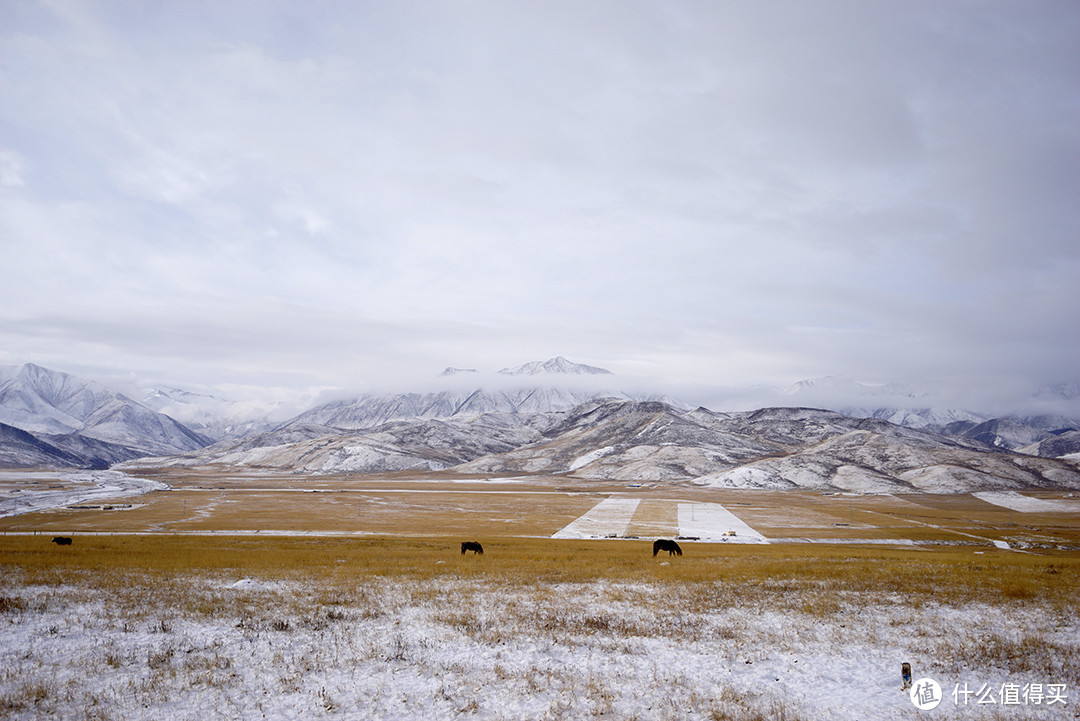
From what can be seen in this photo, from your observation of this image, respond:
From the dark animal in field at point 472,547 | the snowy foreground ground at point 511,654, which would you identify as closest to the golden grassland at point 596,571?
the snowy foreground ground at point 511,654

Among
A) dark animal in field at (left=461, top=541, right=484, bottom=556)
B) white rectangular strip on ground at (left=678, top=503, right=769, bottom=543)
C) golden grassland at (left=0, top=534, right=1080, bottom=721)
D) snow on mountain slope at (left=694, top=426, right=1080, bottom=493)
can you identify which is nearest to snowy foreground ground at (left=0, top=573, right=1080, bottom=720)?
golden grassland at (left=0, top=534, right=1080, bottom=721)

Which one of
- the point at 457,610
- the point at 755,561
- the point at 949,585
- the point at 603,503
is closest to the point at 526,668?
the point at 457,610

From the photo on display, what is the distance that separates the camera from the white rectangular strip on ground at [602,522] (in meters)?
66.1

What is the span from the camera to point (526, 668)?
1323 centimetres

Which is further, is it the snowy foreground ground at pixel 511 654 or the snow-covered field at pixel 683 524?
the snow-covered field at pixel 683 524

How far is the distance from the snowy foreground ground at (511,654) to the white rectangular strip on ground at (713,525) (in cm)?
4803

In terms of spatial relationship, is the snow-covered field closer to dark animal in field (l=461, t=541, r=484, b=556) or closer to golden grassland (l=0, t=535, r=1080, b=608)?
dark animal in field (l=461, t=541, r=484, b=556)

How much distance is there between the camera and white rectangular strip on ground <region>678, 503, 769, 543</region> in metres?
65.4

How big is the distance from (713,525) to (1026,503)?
103m

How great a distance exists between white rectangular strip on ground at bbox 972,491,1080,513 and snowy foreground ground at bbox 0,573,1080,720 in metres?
134

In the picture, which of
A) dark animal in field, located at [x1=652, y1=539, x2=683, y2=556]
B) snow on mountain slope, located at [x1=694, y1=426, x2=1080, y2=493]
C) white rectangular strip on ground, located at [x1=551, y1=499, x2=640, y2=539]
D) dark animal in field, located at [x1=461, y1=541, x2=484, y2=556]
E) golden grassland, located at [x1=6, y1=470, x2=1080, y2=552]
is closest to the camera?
dark animal in field, located at [x1=652, y1=539, x2=683, y2=556]

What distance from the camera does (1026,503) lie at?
128m

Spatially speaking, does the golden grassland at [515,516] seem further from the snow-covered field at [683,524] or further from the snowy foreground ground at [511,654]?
the snowy foreground ground at [511,654]

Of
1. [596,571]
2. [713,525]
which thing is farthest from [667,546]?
[713,525]
